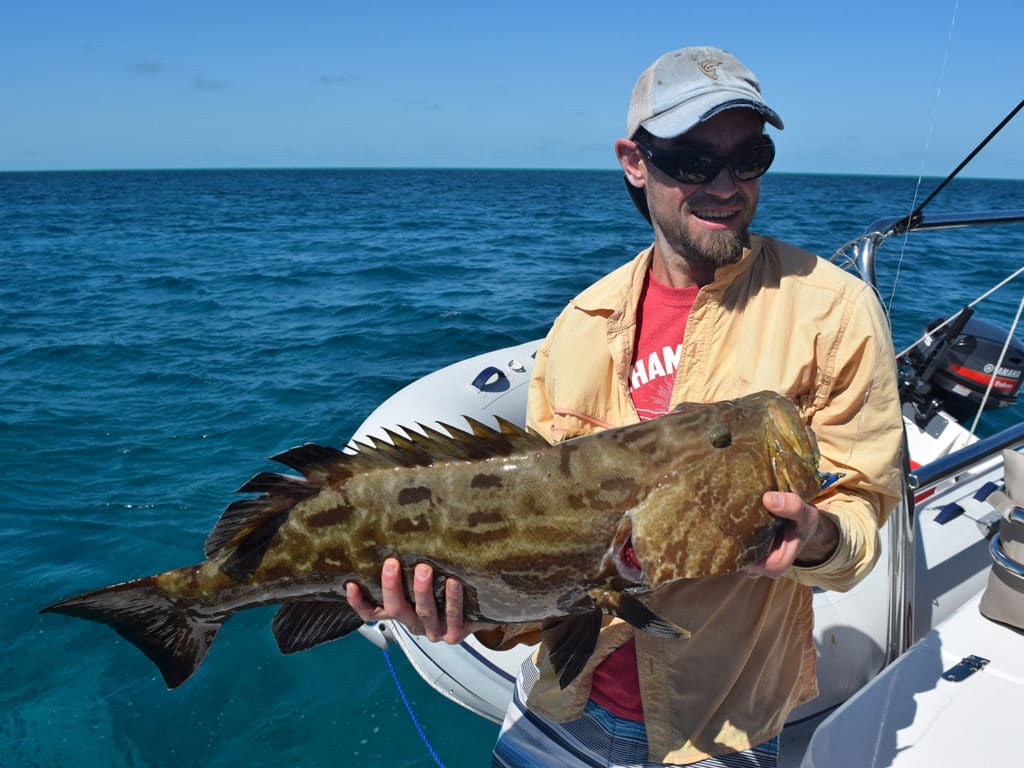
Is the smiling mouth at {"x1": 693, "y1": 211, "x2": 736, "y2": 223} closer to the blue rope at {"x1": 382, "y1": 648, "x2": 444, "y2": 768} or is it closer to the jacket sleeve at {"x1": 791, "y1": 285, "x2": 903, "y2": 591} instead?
the jacket sleeve at {"x1": 791, "y1": 285, "x2": 903, "y2": 591}

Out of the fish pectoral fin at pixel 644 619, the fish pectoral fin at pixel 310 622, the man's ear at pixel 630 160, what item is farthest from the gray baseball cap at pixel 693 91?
the fish pectoral fin at pixel 310 622

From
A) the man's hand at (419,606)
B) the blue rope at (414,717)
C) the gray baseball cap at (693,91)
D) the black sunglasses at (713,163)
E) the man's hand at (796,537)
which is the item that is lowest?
the blue rope at (414,717)

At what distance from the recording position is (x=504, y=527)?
86.7 inches

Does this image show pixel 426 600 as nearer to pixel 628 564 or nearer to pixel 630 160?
pixel 628 564

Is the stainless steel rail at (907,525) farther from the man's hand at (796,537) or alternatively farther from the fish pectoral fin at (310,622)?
the fish pectoral fin at (310,622)

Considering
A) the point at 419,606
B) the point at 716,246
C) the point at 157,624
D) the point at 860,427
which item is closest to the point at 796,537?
the point at 860,427

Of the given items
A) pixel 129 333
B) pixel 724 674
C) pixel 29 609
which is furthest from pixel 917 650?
pixel 129 333

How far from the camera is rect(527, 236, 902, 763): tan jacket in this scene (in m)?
2.15

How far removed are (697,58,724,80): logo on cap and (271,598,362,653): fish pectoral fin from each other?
82.9 inches

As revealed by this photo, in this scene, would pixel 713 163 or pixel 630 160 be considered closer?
pixel 713 163

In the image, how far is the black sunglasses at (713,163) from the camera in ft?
7.66

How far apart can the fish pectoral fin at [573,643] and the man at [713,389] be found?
0.57 feet

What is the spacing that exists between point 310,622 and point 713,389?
1.60m

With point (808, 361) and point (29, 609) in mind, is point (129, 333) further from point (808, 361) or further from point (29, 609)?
point (808, 361)
